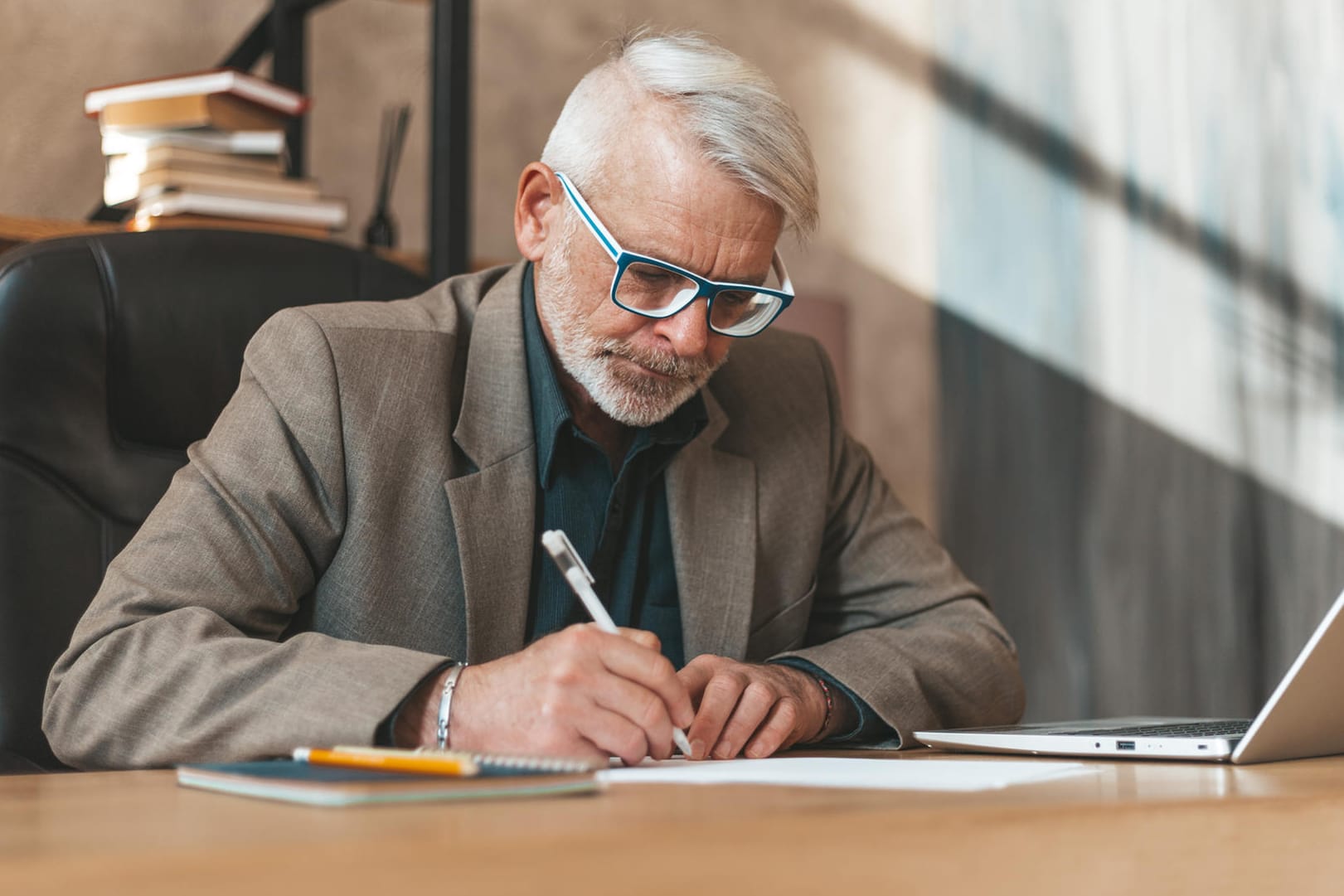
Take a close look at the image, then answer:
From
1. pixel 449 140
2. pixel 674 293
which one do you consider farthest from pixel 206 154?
pixel 674 293

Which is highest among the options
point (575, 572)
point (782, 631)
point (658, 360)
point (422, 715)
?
point (658, 360)

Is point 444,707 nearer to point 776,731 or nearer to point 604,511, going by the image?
point 776,731

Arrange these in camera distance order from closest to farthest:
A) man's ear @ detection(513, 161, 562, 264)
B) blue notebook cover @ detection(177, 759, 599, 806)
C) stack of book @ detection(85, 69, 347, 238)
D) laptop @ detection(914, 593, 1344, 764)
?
blue notebook cover @ detection(177, 759, 599, 806) → laptop @ detection(914, 593, 1344, 764) → man's ear @ detection(513, 161, 562, 264) → stack of book @ detection(85, 69, 347, 238)

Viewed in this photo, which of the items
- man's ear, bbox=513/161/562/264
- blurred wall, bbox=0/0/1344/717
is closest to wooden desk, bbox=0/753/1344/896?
man's ear, bbox=513/161/562/264

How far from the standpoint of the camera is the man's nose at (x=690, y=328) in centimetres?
142

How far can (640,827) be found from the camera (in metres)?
0.58

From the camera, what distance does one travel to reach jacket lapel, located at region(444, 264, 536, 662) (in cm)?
138

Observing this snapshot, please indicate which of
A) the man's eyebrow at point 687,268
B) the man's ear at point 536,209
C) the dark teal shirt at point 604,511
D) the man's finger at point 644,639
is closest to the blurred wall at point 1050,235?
the man's ear at point 536,209

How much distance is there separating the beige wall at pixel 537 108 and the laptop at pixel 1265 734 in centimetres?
142

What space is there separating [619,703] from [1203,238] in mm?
2320

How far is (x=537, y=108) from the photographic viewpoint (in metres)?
3.04

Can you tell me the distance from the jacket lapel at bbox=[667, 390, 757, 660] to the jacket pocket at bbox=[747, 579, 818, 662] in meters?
0.04

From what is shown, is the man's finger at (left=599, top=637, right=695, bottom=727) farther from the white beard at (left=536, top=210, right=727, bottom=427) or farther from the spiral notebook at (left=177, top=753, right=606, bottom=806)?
the white beard at (left=536, top=210, right=727, bottom=427)

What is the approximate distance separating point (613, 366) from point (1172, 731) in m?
0.67
